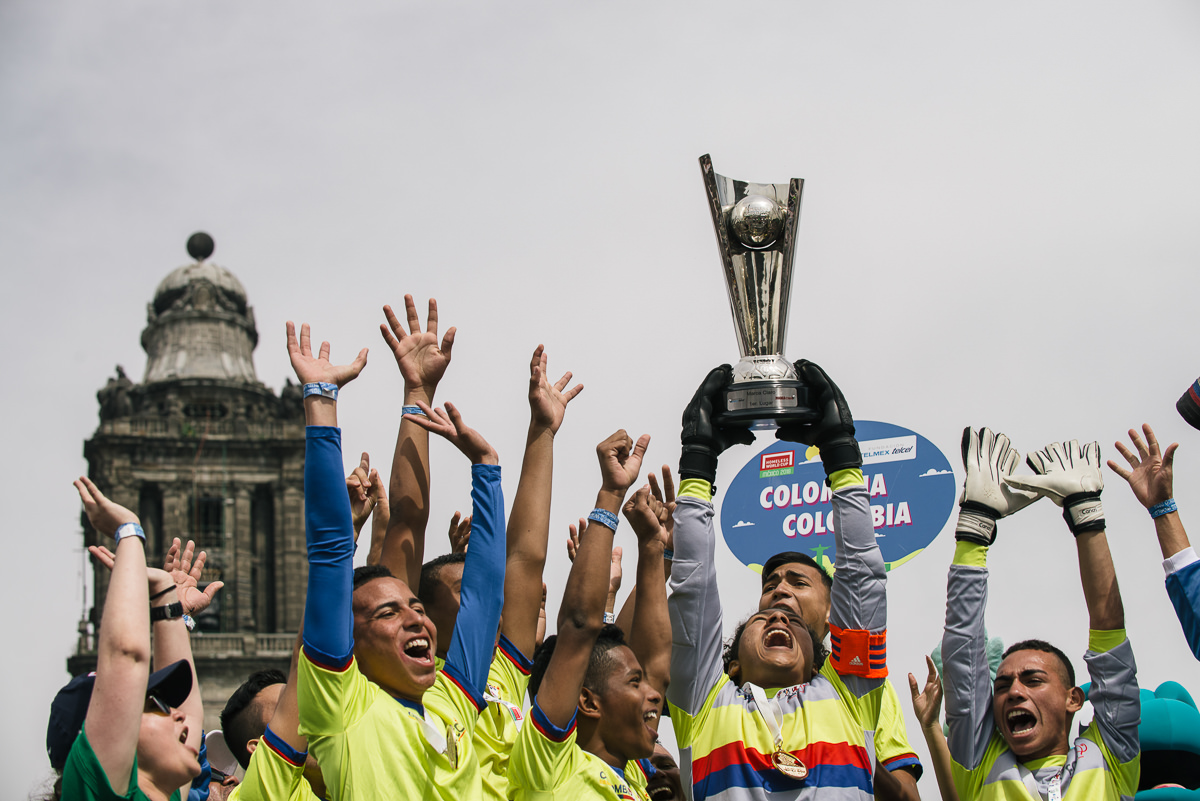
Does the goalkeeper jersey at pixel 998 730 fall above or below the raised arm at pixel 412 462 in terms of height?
below

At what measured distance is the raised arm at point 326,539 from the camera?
4.00m

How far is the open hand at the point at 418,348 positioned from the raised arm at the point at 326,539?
1.08m

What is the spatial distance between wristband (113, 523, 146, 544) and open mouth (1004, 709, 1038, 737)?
3.42 metres

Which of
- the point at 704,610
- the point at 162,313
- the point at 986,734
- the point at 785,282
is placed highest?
the point at 162,313

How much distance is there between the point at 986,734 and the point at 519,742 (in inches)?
80.1

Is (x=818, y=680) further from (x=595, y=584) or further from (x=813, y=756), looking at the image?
(x=595, y=584)

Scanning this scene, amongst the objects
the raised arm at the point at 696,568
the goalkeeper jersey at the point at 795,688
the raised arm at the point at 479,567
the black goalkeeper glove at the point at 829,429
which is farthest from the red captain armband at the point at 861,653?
the raised arm at the point at 479,567

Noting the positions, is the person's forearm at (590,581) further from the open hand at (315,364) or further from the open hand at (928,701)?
the open hand at (928,701)

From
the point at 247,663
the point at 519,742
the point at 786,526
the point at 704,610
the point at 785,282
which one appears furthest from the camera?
the point at 247,663

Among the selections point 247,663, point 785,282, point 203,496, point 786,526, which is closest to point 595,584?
point 785,282

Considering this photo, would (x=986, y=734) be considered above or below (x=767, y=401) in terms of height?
below

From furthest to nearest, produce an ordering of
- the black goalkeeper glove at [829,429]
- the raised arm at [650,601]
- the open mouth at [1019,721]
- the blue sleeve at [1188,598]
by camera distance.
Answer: the open mouth at [1019,721]
the raised arm at [650,601]
the blue sleeve at [1188,598]
the black goalkeeper glove at [829,429]

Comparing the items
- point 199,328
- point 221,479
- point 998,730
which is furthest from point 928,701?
point 199,328

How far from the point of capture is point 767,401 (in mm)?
5086
